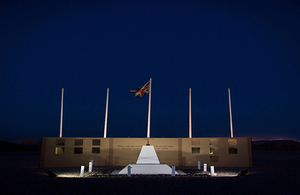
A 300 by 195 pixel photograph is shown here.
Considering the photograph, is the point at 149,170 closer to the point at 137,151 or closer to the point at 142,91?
the point at 137,151

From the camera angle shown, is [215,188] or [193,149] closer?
[215,188]

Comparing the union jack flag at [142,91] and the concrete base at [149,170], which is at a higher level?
the union jack flag at [142,91]

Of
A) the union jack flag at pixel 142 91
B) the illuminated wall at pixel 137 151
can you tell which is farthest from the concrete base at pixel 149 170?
the union jack flag at pixel 142 91

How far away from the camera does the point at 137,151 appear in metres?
23.0

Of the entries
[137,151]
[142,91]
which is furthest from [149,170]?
[142,91]

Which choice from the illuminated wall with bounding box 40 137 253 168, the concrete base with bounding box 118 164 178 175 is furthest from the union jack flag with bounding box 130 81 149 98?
the concrete base with bounding box 118 164 178 175

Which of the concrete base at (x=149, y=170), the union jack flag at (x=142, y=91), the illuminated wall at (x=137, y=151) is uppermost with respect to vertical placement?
the union jack flag at (x=142, y=91)

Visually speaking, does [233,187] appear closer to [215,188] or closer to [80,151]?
A: [215,188]

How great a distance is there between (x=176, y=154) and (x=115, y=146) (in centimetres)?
572

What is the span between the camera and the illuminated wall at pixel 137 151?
73.9 ft

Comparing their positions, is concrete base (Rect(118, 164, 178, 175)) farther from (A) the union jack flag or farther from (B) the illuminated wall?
(A) the union jack flag

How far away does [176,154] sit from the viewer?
75.6ft

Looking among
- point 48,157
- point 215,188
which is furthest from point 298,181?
point 48,157

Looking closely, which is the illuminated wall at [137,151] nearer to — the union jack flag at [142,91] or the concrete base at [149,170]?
the union jack flag at [142,91]
